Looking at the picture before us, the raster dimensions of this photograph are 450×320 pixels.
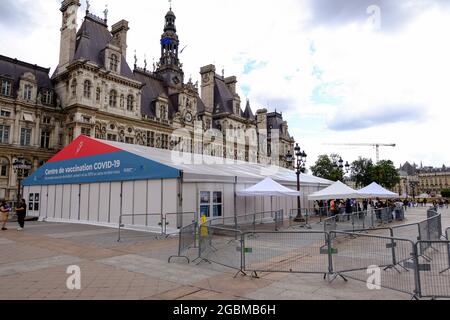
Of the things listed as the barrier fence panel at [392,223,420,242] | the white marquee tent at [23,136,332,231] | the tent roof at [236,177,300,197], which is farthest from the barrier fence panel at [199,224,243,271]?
the tent roof at [236,177,300,197]

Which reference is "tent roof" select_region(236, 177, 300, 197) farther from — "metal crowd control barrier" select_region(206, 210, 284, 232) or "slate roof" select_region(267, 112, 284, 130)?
"slate roof" select_region(267, 112, 284, 130)

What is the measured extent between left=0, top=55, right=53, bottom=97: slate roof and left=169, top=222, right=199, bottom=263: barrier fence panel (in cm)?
3778

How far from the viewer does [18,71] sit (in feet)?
134

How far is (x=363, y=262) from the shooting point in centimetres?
784

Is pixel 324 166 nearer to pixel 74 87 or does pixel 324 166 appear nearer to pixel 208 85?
pixel 208 85

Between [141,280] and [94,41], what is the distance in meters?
44.3

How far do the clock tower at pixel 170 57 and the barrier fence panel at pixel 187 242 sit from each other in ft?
165

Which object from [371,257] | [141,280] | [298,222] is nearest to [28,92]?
[298,222]

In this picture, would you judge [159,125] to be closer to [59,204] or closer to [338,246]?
[59,204]

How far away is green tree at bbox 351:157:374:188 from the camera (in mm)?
64562

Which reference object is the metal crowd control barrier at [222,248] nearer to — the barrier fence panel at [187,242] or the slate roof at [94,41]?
the barrier fence panel at [187,242]

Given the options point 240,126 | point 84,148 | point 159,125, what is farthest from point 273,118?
point 84,148

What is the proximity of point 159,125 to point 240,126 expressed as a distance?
22.0m
